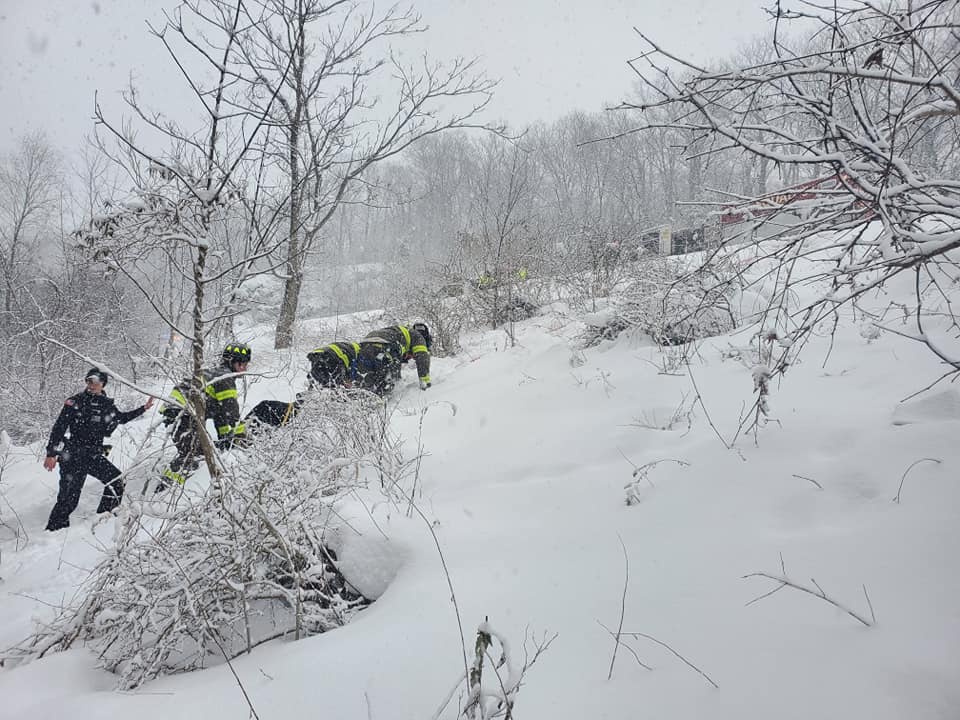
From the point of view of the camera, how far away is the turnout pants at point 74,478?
4.58 m

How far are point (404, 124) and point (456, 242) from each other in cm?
354

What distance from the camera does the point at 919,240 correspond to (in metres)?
1.42

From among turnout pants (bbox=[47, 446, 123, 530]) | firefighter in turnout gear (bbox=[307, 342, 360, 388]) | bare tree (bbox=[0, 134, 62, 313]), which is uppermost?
bare tree (bbox=[0, 134, 62, 313])

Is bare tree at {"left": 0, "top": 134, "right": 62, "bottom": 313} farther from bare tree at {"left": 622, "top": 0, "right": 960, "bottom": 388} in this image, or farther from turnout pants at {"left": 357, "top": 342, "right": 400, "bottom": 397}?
bare tree at {"left": 622, "top": 0, "right": 960, "bottom": 388}

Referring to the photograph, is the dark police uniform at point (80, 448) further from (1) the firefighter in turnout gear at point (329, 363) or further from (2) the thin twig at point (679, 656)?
(2) the thin twig at point (679, 656)

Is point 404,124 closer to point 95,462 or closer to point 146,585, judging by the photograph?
point 95,462

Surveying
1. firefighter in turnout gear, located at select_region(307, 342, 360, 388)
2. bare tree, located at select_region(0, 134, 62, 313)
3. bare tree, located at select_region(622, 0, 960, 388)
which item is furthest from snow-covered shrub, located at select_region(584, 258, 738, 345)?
bare tree, located at select_region(0, 134, 62, 313)

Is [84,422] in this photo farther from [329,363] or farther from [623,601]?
[623,601]

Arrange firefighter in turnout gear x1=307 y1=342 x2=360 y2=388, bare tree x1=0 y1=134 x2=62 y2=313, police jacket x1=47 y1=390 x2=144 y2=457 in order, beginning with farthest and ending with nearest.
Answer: bare tree x1=0 y1=134 x2=62 y2=313
firefighter in turnout gear x1=307 y1=342 x2=360 y2=388
police jacket x1=47 y1=390 x2=144 y2=457

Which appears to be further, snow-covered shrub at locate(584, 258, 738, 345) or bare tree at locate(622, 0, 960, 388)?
snow-covered shrub at locate(584, 258, 738, 345)

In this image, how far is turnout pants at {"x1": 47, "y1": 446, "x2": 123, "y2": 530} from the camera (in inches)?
180

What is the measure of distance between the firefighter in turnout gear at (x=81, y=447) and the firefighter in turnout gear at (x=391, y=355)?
2.90 metres

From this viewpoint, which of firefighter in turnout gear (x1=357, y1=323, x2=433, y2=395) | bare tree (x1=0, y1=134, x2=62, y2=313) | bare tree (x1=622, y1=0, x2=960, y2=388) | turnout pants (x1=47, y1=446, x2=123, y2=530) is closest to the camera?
bare tree (x1=622, y1=0, x2=960, y2=388)

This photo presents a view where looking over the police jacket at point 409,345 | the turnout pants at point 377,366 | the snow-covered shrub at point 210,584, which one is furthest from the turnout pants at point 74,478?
the police jacket at point 409,345
